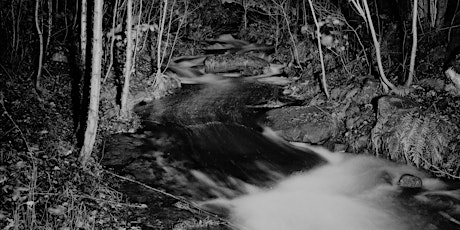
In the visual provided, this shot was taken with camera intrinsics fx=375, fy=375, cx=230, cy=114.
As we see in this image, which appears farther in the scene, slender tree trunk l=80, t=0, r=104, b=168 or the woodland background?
slender tree trunk l=80, t=0, r=104, b=168

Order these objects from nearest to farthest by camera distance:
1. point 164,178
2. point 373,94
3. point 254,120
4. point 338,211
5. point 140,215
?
point 140,215, point 338,211, point 164,178, point 373,94, point 254,120

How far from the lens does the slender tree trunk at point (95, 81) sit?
6.36 meters

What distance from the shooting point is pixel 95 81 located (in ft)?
21.9

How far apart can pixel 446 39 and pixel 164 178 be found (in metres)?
9.18

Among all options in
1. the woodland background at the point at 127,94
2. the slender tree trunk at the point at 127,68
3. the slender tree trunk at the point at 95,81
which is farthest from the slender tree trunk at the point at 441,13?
the slender tree trunk at the point at 95,81

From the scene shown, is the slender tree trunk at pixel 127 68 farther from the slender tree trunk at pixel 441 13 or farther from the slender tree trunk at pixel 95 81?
the slender tree trunk at pixel 441 13

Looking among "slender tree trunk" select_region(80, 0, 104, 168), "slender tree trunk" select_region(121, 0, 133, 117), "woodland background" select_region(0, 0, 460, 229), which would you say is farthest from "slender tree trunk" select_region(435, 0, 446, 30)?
"slender tree trunk" select_region(80, 0, 104, 168)

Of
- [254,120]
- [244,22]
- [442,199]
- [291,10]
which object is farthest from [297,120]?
[244,22]

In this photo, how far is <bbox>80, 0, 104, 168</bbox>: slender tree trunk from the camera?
6355mm

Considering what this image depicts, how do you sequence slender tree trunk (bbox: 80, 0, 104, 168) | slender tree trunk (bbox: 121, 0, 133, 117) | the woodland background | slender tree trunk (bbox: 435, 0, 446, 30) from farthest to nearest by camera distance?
1. slender tree trunk (bbox: 435, 0, 446, 30)
2. slender tree trunk (bbox: 121, 0, 133, 117)
3. slender tree trunk (bbox: 80, 0, 104, 168)
4. the woodland background

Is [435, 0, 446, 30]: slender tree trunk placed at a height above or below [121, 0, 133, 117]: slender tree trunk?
above

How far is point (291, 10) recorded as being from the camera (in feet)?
72.2

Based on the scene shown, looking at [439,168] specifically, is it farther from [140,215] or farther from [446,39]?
[140,215]

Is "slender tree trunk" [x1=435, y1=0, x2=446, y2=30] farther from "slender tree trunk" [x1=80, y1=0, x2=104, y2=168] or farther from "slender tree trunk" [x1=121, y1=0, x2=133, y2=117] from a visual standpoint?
"slender tree trunk" [x1=80, y1=0, x2=104, y2=168]
